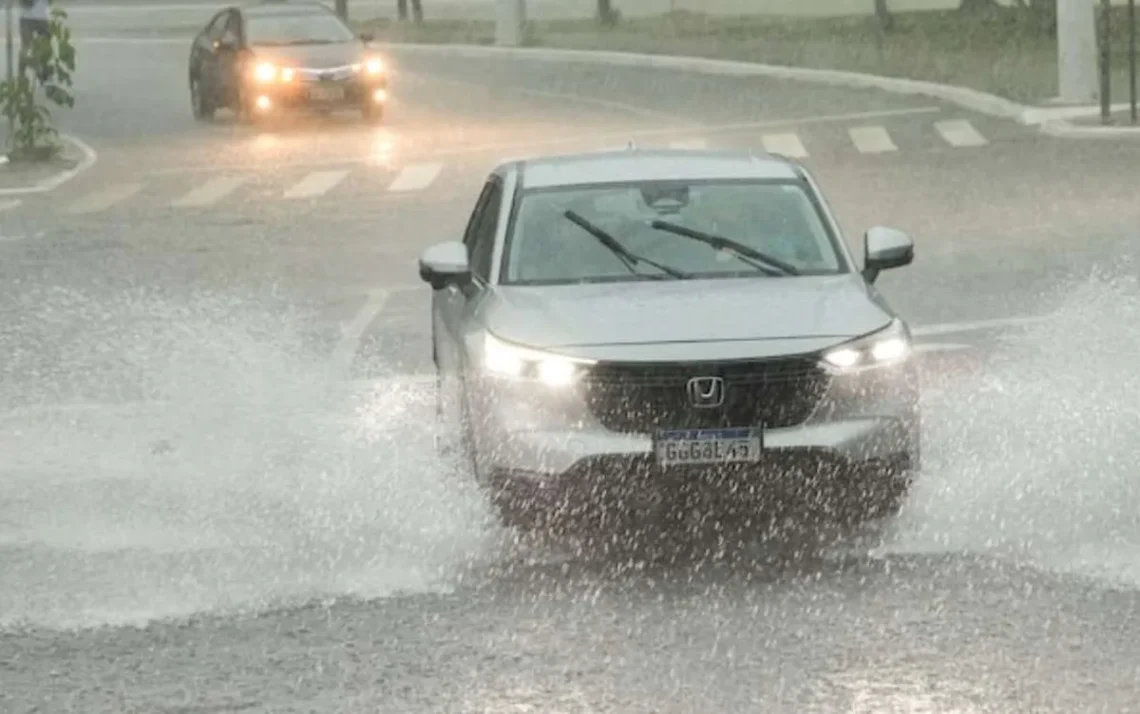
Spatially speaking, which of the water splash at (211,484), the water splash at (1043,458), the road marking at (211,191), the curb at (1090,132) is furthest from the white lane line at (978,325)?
the curb at (1090,132)

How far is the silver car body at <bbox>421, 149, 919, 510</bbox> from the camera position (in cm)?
1028

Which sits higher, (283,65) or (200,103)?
(283,65)

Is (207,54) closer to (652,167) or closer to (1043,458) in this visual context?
(652,167)

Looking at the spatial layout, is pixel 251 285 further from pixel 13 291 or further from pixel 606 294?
pixel 606 294

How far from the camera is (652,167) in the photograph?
1242 cm

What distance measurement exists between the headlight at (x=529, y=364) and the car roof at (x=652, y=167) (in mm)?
1683

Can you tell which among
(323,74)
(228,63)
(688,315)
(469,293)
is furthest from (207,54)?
(688,315)

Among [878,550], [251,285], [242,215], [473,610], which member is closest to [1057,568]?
[878,550]

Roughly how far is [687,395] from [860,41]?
44187mm

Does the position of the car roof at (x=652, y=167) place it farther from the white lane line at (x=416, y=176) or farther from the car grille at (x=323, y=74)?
the car grille at (x=323, y=74)

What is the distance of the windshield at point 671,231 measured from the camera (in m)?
11.6

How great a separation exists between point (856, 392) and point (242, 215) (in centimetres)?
1707

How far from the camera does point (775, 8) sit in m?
68.9

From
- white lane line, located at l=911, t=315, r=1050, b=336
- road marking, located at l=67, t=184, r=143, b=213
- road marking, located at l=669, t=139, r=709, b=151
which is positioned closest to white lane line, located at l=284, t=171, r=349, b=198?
road marking, located at l=67, t=184, r=143, b=213
